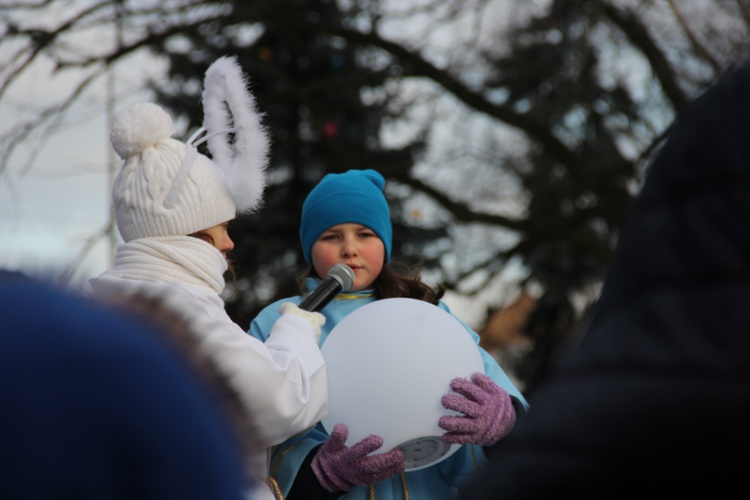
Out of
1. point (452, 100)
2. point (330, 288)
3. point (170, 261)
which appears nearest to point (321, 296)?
point (330, 288)

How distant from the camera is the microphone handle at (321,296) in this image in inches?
113

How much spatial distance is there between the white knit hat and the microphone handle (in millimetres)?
311

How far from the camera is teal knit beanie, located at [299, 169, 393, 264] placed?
338 cm

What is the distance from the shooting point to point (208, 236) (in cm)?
284

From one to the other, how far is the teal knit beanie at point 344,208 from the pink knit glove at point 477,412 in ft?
2.62

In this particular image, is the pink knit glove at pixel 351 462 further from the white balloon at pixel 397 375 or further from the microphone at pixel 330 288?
the microphone at pixel 330 288

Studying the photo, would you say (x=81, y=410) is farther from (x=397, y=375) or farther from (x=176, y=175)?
(x=176, y=175)

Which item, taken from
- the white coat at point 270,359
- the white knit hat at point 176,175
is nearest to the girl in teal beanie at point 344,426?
the white coat at point 270,359

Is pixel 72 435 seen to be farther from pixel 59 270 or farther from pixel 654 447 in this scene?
pixel 654 447

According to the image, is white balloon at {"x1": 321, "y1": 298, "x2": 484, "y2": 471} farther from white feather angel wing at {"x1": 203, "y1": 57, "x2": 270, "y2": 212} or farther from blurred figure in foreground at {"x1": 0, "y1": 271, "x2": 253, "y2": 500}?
blurred figure in foreground at {"x1": 0, "y1": 271, "x2": 253, "y2": 500}

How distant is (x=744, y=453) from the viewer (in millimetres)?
775

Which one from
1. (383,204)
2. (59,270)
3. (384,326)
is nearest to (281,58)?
(383,204)

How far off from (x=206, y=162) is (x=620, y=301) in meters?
2.17

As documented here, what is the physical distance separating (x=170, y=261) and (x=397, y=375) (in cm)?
64
